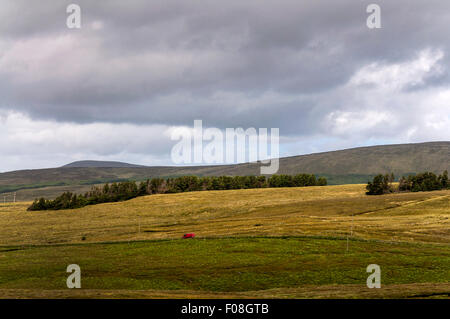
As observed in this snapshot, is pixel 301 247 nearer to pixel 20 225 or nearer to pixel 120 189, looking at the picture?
pixel 20 225

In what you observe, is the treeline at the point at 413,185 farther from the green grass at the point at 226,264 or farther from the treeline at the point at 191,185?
the green grass at the point at 226,264

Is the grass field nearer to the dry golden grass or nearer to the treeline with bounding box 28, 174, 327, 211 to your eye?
the dry golden grass

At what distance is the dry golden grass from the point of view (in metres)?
80.0

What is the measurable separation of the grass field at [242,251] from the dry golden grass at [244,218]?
33cm

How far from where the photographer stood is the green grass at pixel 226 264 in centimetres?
4353

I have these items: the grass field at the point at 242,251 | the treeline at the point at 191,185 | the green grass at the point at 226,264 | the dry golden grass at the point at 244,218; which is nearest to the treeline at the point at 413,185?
the dry golden grass at the point at 244,218

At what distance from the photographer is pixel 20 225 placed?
12156 cm

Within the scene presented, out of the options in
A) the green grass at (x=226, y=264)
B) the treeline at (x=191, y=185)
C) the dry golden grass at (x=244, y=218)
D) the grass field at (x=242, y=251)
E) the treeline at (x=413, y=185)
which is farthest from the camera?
the treeline at (x=191, y=185)

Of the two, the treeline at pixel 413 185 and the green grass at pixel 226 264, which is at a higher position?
the treeline at pixel 413 185

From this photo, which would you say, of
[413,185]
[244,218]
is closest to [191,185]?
[244,218]

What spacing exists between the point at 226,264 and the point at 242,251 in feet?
30.9

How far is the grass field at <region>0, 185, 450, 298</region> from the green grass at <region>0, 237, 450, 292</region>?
0.13 meters
